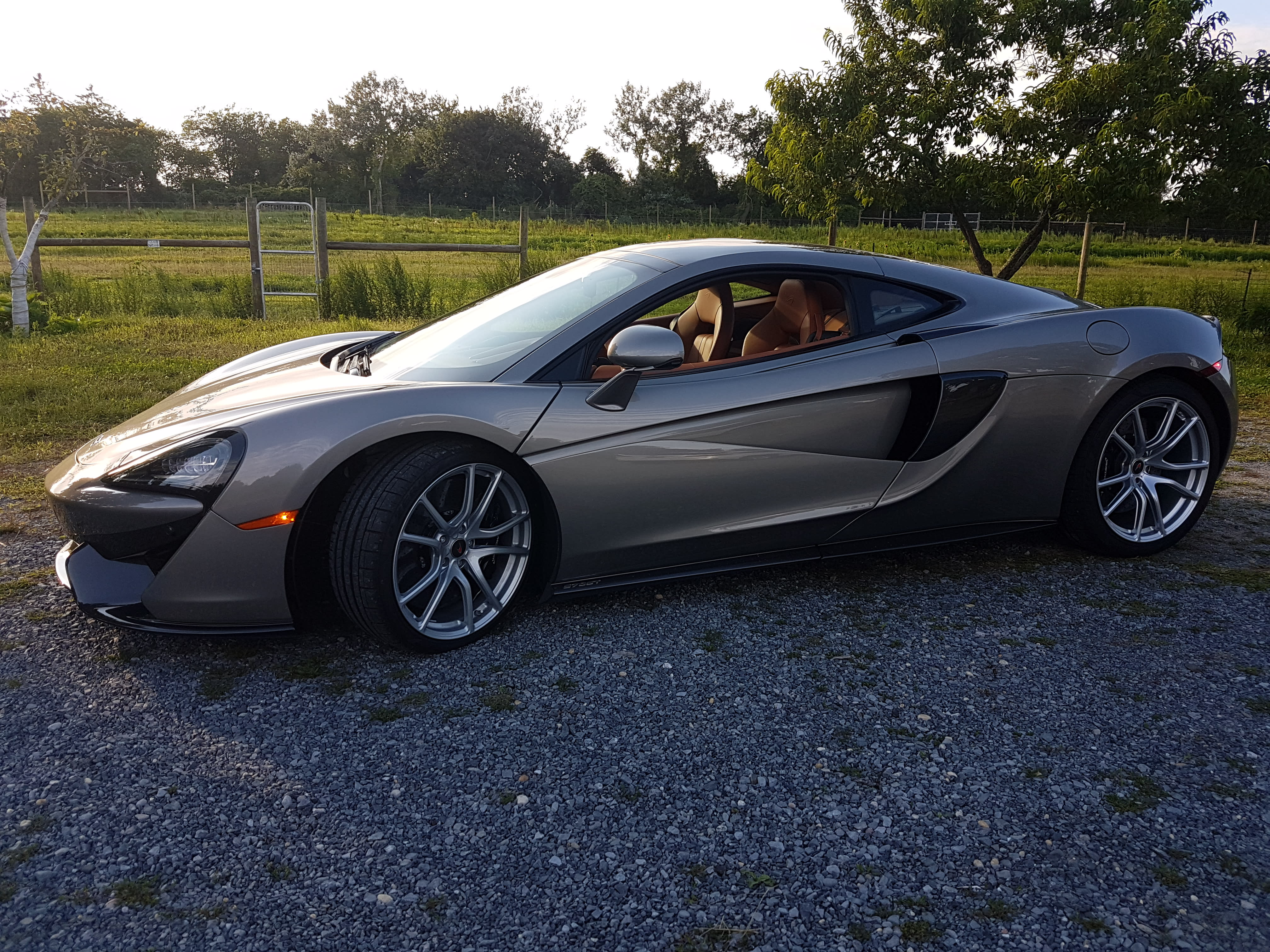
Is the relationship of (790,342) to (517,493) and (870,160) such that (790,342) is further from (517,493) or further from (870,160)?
(870,160)

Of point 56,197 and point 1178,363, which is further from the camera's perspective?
point 56,197

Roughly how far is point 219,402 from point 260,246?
33.6 ft

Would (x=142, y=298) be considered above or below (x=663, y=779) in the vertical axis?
above

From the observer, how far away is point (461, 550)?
3234 millimetres

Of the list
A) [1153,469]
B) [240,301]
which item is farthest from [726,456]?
[240,301]

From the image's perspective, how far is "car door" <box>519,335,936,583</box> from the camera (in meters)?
3.28

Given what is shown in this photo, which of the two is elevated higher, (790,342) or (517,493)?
(790,342)

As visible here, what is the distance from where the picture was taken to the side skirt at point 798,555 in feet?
11.1

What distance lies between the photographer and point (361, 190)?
2408 inches

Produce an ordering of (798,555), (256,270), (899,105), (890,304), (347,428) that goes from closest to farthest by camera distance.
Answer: (347,428) → (798,555) → (890,304) → (899,105) → (256,270)

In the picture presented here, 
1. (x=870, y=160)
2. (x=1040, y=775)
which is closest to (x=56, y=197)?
(x=870, y=160)

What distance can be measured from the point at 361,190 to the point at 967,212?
55.6 metres

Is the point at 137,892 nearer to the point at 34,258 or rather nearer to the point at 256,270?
the point at 256,270

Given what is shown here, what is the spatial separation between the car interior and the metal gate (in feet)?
Result: 32.3
